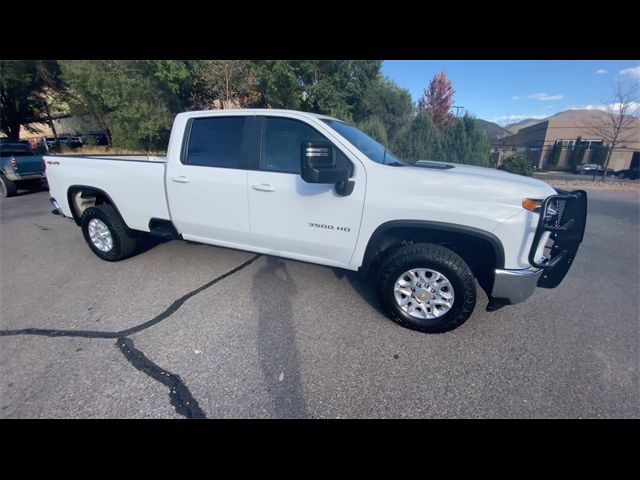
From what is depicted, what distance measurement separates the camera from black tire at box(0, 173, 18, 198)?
9.41 metres

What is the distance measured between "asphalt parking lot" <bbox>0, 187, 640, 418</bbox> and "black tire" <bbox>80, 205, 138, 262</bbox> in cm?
22

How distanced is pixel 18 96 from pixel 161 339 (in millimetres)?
33867

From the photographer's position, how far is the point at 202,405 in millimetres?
2004

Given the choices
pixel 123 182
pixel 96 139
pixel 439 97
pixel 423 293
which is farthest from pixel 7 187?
pixel 439 97

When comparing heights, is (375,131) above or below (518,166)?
above

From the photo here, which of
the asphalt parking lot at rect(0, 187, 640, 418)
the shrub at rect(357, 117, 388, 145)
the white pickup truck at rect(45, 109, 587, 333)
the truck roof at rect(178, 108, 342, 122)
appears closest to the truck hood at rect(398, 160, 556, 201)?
the white pickup truck at rect(45, 109, 587, 333)

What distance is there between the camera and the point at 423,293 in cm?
271

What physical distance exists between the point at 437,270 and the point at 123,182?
3884 millimetres

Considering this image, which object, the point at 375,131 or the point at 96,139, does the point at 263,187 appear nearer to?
the point at 375,131

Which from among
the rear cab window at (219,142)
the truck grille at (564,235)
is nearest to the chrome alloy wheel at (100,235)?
the rear cab window at (219,142)
